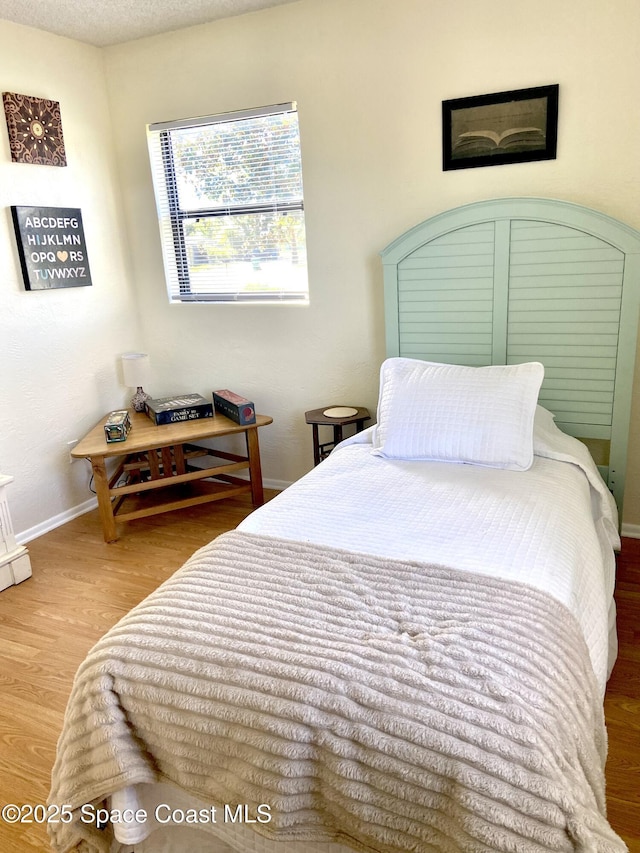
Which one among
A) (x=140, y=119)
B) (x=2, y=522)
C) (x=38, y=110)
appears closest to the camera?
(x=2, y=522)

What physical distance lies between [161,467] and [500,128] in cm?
247

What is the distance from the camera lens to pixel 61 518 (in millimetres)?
3281

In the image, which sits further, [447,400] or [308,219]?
[308,219]

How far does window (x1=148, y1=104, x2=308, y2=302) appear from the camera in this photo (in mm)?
3043

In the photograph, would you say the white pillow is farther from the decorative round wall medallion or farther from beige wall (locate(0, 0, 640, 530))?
the decorative round wall medallion

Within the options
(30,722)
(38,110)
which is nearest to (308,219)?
(38,110)

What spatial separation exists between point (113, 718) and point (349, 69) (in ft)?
8.91

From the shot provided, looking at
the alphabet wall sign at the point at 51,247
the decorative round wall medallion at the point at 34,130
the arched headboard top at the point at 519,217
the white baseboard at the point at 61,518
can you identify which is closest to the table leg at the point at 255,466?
the white baseboard at the point at 61,518

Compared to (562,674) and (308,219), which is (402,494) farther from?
(308,219)

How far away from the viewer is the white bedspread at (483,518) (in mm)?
1533

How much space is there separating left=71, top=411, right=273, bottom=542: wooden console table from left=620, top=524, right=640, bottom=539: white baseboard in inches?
69.6

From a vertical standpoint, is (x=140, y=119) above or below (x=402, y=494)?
above

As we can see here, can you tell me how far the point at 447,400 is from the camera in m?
2.29

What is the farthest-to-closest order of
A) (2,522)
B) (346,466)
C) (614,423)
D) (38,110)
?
(38,110), (2,522), (614,423), (346,466)
